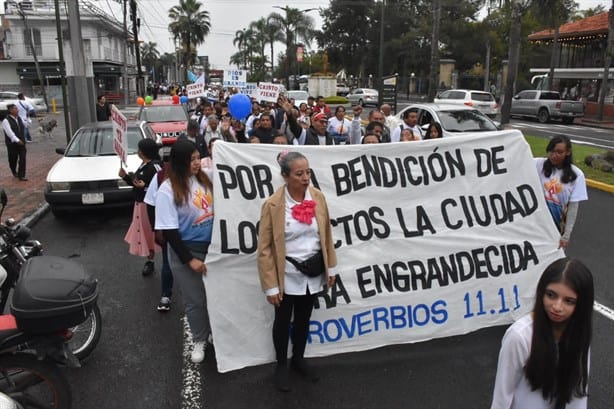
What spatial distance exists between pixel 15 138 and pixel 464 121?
9879 mm

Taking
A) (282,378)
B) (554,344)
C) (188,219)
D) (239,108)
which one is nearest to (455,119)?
(239,108)

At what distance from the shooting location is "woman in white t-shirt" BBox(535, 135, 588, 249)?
4547 mm

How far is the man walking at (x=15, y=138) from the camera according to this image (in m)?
10.8

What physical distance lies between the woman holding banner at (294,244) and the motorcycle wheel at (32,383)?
4.36 feet

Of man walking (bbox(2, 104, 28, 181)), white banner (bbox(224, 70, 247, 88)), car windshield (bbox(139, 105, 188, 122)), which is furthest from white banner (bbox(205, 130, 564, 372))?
white banner (bbox(224, 70, 247, 88))

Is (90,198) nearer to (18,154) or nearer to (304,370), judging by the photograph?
(18,154)

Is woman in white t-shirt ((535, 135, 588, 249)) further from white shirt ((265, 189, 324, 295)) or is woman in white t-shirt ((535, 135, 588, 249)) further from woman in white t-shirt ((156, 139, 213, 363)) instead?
woman in white t-shirt ((156, 139, 213, 363))

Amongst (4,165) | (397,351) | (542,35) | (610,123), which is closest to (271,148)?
(397,351)

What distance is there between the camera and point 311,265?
3.43 meters

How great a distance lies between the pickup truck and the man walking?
2508 cm

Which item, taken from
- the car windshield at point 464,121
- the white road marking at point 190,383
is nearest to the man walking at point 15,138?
the white road marking at point 190,383

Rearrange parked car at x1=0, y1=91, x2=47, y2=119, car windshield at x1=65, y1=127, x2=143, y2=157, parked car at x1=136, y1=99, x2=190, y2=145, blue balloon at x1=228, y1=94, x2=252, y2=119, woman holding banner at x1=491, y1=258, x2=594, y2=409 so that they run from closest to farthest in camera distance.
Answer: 1. woman holding banner at x1=491, y1=258, x2=594, y2=409
2. car windshield at x1=65, y1=127, x2=143, y2=157
3. blue balloon at x1=228, y1=94, x2=252, y2=119
4. parked car at x1=136, y1=99, x2=190, y2=145
5. parked car at x1=0, y1=91, x2=47, y2=119

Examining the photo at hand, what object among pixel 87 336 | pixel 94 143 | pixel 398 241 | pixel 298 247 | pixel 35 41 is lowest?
pixel 87 336

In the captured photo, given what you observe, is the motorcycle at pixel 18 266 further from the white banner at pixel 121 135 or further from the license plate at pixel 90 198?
the license plate at pixel 90 198
